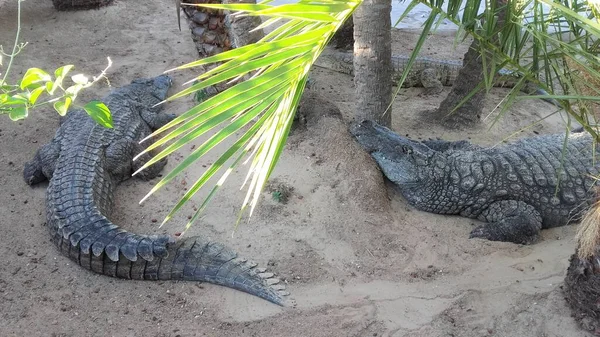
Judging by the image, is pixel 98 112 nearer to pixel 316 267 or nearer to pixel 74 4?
pixel 316 267

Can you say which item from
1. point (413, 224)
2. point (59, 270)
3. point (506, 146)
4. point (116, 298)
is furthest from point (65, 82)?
point (506, 146)

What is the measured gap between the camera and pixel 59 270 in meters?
3.37

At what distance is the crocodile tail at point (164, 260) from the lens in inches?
125

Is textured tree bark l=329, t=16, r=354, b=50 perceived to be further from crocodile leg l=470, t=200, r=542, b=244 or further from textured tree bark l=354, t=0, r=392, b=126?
crocodile leg l=470, t=200, r=542, b=244

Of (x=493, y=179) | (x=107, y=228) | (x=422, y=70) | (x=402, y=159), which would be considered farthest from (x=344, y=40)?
(x=107, y=228)

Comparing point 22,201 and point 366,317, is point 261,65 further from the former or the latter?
point 22,201

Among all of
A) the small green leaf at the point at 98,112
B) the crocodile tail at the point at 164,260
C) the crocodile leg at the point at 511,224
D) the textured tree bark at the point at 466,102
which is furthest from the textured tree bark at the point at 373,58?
the small green leaf at the point at 98,112

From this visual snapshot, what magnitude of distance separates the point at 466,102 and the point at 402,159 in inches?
42.3

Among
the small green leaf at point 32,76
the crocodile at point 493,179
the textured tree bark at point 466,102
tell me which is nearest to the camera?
the small green leaf at point 32,76

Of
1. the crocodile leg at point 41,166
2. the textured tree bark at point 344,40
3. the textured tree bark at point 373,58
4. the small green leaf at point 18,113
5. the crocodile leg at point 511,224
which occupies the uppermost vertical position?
the small green leaf at point 18,113

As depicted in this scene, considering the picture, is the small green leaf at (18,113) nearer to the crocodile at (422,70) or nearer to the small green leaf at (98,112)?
the small green leaf at (98,112)

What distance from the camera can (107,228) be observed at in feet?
11.1

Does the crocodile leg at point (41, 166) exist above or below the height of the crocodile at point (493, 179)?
above

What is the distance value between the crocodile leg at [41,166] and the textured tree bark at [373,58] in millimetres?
2468
